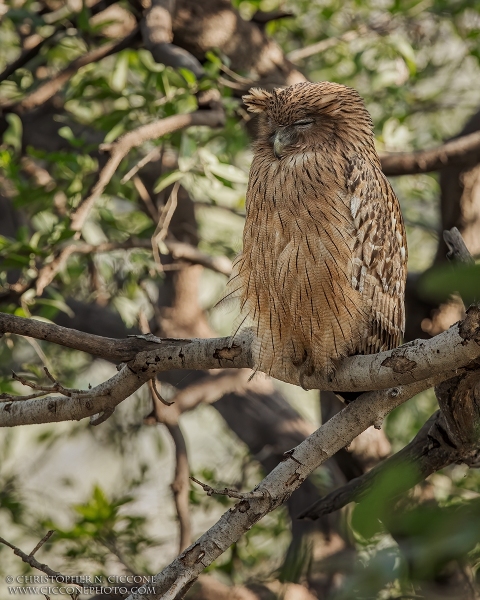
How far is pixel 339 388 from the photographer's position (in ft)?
8.07

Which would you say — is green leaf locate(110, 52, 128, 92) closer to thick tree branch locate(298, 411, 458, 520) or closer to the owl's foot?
the owl's foot

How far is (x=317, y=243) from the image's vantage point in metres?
2.63

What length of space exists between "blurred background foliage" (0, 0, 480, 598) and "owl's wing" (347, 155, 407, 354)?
1.93 ft

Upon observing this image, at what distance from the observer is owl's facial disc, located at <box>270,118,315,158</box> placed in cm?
287

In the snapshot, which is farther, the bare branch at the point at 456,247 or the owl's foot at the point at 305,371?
the owl's foot at the point at 305,371

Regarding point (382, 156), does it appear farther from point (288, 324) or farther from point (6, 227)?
point (6, 227)

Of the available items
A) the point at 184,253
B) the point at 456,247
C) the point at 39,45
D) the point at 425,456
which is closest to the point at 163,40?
the point at 39,45

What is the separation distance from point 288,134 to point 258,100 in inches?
11.2

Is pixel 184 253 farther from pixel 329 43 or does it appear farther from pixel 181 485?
pixel 329 43

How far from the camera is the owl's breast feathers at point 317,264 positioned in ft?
8.68

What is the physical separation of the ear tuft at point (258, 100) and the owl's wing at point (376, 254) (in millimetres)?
479

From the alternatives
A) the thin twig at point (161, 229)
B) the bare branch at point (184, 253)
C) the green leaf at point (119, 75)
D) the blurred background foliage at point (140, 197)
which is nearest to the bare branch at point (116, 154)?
the blurred background foliage at point (140, 197)

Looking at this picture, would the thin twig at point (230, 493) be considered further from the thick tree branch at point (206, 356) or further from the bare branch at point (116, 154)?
the bare branch at point (116, 154)

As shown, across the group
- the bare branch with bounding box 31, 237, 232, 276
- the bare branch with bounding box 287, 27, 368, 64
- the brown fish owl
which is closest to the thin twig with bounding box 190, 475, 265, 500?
the brown fish owl
